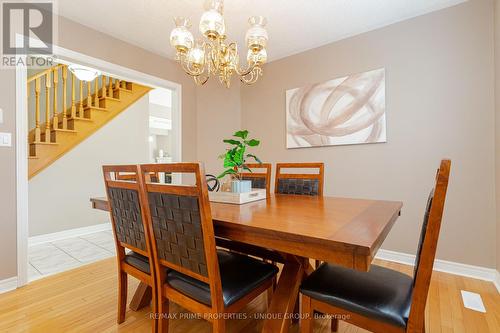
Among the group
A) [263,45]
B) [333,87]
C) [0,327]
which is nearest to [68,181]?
[0,327]

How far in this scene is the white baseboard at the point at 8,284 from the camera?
1.86 m

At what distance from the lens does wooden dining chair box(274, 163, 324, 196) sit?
1972mm

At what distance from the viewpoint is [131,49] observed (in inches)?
109

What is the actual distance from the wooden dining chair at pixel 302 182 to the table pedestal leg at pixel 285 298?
0.84 meters

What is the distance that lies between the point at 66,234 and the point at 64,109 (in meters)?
1.74

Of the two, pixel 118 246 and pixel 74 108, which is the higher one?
pixel 74 108

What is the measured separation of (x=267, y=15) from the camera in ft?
7.59

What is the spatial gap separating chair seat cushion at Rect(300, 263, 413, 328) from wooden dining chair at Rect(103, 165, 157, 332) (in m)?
A: 0.81

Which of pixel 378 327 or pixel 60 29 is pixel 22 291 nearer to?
pixel 60 29

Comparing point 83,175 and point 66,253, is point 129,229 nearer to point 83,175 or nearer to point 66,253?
point 66,253

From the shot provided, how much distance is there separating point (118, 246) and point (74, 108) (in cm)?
290

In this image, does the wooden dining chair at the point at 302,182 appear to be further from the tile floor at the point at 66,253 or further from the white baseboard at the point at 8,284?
the white baseboard at the point at 8,284

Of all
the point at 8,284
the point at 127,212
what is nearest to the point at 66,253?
the point at 8,284

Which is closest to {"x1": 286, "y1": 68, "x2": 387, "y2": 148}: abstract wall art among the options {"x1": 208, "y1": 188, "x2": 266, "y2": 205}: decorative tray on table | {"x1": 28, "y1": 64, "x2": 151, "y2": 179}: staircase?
{"x1": 208, "y1": 188, "x2": 266, "y2": 205}: decorative tray on table
